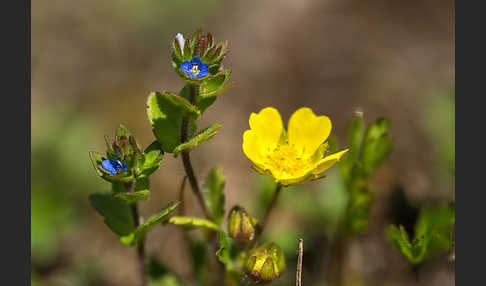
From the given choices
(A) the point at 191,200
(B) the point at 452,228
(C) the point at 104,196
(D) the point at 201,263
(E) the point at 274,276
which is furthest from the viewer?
(A) the point at 191,200

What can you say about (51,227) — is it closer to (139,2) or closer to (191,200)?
(191,200)

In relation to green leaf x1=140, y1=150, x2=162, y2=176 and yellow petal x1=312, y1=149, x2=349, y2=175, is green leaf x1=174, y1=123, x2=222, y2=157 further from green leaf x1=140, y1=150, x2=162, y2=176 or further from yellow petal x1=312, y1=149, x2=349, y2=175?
yellow petal x1=312, y1=149, x2=349, y2=175

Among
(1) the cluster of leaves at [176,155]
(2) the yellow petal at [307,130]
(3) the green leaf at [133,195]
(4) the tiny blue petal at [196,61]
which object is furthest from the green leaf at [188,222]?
(4) the tiny blue petal at [196,61]

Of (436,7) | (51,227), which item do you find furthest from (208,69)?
(436,7)

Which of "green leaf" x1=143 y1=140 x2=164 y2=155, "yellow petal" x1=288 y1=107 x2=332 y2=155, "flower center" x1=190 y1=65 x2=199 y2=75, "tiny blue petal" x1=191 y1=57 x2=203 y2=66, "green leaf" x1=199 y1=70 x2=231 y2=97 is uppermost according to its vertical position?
"tiny blue petal" x1=191 y1=57 x2=203 y2=66

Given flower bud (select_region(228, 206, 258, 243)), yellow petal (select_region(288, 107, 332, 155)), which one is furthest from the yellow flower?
flower bud (select_region(228, 206, 258, 243))

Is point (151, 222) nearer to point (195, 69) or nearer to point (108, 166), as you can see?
point (108, 166)
